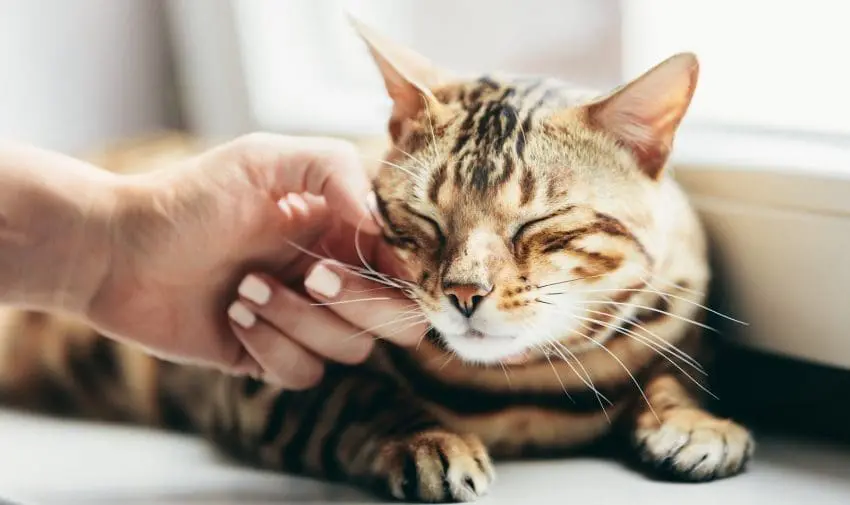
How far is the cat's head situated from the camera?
2.22 feet

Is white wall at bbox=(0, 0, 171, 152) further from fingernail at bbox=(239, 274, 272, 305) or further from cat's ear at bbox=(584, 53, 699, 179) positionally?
cat's ear at bbox=(584, 53, 699, 179)

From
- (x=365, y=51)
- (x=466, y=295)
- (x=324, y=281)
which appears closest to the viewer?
(x=466, y=295)

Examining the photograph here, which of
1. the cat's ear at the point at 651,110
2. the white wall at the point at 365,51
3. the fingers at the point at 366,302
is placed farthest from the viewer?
the white wall at the point at 365,51

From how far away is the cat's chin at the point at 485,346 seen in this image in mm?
705

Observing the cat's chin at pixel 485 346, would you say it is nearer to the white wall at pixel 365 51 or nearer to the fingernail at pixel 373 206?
the fingernail at pixel 373 206

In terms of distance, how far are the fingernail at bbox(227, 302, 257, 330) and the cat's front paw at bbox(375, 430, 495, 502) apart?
0.19 m

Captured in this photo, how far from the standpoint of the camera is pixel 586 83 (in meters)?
0.96

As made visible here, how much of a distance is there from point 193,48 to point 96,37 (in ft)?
0.48

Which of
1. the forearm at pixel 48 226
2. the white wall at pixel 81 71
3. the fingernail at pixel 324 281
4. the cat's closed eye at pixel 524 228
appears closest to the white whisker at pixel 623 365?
the cat's closed eye at pixel 524 228

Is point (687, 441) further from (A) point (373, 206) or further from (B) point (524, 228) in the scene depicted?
(A) point (373, 206)

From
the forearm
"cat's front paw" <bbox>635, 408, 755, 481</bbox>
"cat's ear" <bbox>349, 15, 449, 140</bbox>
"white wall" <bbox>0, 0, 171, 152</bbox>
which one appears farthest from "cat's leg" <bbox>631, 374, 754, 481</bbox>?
"white wall" <bbox>0, 0, 171, 152</bbox>

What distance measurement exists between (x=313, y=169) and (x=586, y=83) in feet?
1.13

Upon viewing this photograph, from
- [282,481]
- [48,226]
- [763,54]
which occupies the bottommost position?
[282,481]

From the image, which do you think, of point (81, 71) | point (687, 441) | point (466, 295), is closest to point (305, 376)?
point (466, 295)
